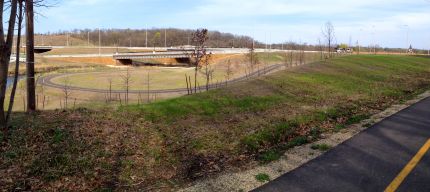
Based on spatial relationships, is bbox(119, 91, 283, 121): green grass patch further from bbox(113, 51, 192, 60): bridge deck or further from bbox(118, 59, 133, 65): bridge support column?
bbox(118, 59, 133, 65): bridge support column

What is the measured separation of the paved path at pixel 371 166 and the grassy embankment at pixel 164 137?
3.63 ft

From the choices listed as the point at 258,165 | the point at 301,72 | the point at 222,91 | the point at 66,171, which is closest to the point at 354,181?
the point at 258,165

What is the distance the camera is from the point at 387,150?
914 cm

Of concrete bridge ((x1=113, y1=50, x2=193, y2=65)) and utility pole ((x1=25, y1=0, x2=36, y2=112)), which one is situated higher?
concrete bridge ((x1=113, y1=50, x2=193, y2=65))

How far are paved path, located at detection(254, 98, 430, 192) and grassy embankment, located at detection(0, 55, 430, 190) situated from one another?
3.63ft

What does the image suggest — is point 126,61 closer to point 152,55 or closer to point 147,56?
point 147,56

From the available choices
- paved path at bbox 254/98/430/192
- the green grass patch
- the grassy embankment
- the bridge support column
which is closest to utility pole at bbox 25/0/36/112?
the grassy embankment

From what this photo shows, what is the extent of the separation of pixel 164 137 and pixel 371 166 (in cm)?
481

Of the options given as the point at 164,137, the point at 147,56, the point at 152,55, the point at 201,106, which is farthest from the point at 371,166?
the point at 147,56

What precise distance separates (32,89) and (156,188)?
11781mm

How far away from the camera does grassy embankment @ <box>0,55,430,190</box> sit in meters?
7.73

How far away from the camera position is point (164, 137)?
34.5 feet

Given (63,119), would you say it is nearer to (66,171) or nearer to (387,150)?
(66,171)

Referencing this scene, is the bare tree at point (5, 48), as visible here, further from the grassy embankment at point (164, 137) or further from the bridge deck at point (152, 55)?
the bridge deck at point (152, 55)
